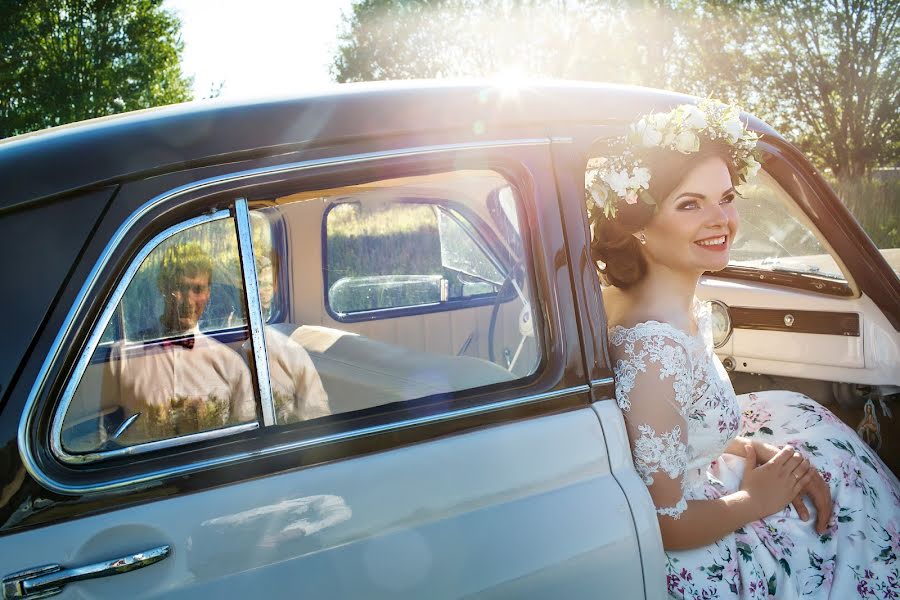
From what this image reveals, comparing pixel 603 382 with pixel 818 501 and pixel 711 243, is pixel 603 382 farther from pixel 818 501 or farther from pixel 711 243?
pixel 818 501

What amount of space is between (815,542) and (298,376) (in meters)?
1.61

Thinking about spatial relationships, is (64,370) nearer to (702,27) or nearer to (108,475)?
(108,475)

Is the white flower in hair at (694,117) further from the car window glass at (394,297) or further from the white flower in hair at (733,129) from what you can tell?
the car window glass at (394,297)

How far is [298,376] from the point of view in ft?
5.28

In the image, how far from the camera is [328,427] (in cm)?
151

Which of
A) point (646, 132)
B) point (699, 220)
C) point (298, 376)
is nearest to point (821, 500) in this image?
point (699, 220)

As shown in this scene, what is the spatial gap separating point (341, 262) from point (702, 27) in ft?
74.4

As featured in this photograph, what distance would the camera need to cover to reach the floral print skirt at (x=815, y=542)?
78.2 inches

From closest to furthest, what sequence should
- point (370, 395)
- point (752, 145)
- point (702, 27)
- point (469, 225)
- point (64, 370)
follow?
point (64, 370) < point (370, 395) < point (752, 145) < point (469, 225) < point (702, 27)

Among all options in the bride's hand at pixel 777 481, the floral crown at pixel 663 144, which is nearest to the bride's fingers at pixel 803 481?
the bride's hand at pixel 777 481

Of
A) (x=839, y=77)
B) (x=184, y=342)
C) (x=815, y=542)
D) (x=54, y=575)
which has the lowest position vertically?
(x=815, y=542)

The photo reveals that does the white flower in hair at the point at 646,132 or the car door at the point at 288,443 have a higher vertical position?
the white flower in hair at the point at 646,132

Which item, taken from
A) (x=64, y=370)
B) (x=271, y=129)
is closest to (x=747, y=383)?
(x=271, y=129)

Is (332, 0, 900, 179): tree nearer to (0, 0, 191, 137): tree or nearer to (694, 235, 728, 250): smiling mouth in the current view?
(0, 0, 191, 137): tree
